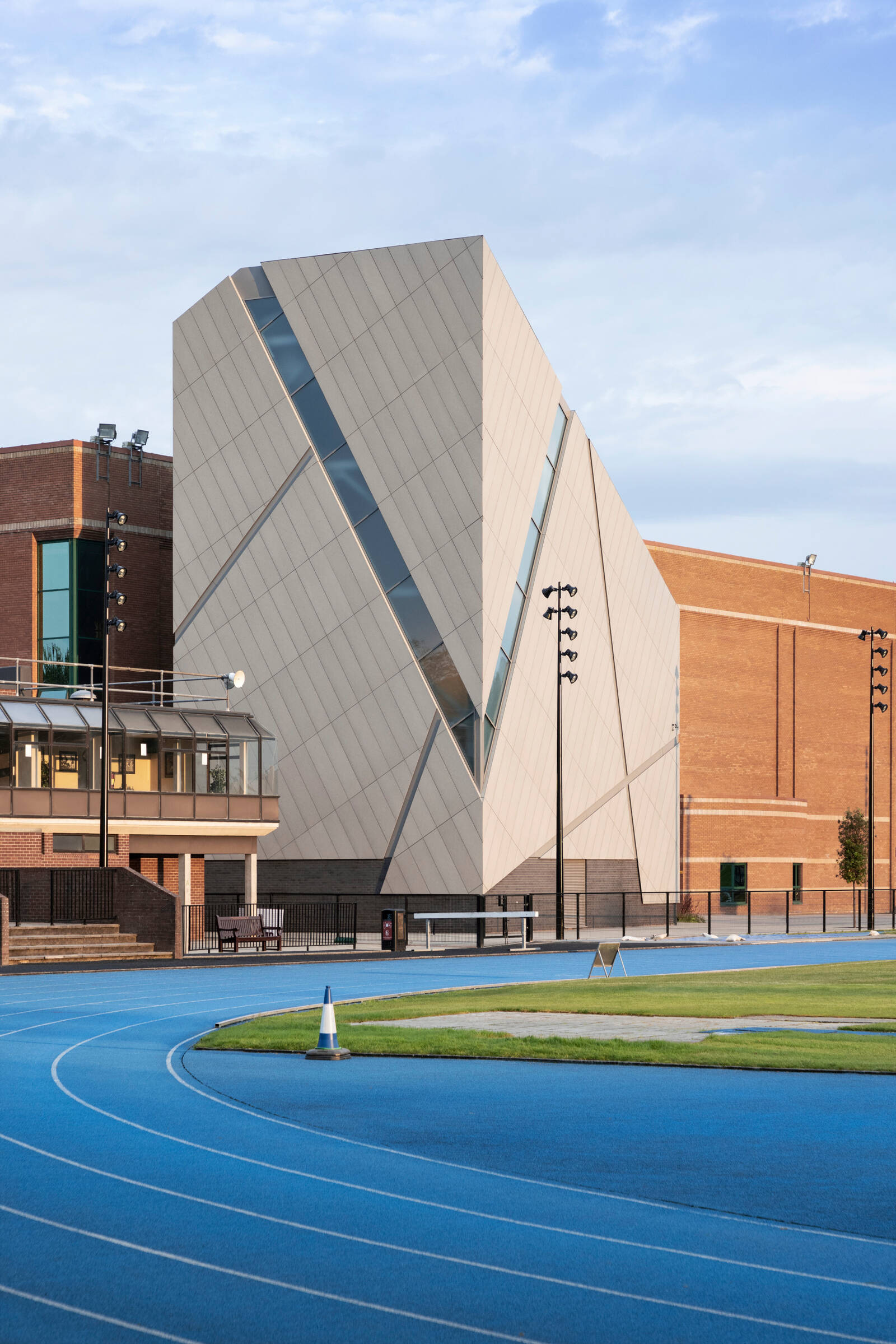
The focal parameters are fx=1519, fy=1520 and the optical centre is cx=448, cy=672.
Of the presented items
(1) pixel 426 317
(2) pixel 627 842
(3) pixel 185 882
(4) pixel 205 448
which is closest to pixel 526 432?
(1) pixel 426 317

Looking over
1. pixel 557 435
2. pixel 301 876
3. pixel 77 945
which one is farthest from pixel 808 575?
pixel 77 945

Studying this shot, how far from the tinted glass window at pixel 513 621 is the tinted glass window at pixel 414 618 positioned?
2.47m

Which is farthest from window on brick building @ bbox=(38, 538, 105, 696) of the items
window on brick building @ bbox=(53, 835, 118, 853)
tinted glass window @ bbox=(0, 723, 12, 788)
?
tinted glass window @ bbox=(0, 723, 12, 788)

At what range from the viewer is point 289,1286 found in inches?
295

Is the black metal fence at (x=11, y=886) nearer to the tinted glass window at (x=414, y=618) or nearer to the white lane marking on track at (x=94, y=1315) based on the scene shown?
the tinted glass window at (x=414, y=618)

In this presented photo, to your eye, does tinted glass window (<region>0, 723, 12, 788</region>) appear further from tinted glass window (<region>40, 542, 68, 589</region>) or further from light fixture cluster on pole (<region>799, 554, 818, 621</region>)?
light fixture cluster on pole (<region>799, 554, 818, 621</region>)

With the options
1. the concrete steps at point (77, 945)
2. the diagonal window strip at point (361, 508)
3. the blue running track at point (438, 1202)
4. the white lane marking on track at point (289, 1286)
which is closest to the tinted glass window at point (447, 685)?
the diagonal window strip at point (361, 508)

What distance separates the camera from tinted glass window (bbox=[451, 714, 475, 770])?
177ft

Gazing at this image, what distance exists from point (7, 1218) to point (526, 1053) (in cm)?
897

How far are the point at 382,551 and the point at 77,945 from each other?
1001 inches

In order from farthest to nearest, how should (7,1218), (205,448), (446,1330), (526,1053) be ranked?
(205,448), (526,1053), (7,1218), (446,1330)

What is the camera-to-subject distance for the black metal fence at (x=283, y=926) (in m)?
39.9

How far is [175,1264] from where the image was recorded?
7828 millimetres

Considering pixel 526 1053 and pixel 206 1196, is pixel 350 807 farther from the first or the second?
pixel 206 1196
